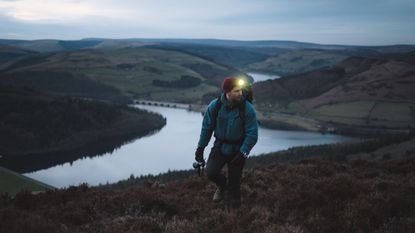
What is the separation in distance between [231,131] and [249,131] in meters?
0.44

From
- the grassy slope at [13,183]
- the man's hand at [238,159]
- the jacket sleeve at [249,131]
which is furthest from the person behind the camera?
the grassy slope at [13,183]

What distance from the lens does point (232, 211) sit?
10.5 meters

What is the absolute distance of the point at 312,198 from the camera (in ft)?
39.5

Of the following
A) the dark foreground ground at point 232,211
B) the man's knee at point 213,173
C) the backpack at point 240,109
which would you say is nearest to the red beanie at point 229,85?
the backpack at point 240,109

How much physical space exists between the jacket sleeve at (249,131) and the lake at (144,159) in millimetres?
114113

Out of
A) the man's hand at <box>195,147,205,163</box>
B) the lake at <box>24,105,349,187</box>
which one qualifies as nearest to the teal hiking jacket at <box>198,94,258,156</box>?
the man's hand at <box>195,147,205,163</box>

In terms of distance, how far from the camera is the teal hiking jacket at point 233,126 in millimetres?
10742

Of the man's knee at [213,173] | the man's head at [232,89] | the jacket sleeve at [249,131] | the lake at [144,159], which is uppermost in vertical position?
the man's head at [232,89]

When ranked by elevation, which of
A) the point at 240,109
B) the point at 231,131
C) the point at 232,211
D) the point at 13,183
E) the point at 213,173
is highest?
the point at 240,109

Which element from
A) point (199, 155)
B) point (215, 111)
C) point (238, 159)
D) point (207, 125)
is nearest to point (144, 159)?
point (199, 155)

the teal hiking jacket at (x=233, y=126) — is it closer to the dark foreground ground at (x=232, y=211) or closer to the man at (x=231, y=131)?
the man at (x=231, y=131)

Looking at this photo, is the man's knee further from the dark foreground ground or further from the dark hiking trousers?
the dark foreground ground

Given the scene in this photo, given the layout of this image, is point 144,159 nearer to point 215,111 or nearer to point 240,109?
point 215,111

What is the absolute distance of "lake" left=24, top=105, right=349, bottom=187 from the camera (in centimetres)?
13062
